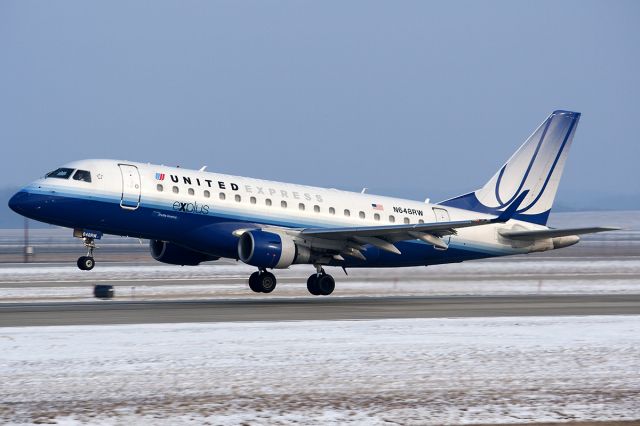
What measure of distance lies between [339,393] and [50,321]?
466 inches

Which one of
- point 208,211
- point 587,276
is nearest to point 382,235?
point 208,211

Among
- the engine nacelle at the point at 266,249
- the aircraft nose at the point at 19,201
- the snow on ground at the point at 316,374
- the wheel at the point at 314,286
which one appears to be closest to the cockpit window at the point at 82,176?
the aircraft nose at the point at 19,201

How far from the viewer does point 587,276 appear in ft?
161

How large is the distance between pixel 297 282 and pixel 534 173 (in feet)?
36.9

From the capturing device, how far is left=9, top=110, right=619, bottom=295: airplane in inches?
1326

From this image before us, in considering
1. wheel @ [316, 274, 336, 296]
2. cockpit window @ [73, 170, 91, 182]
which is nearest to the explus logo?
cockpit window @ [73, 170, 91, 182]

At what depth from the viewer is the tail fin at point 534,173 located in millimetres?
42219

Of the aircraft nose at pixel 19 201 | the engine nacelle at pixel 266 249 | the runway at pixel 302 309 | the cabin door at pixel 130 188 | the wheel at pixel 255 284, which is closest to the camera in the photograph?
the runway at pixel 302 309

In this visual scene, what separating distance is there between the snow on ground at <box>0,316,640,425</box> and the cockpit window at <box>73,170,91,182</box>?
12.0 metres

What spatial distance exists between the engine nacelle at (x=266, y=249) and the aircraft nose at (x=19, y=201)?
24.3 ft

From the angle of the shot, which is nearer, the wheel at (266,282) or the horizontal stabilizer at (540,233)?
the wheel at (266,282)

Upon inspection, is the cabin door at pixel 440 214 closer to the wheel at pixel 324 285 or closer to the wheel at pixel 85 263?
the wheel at pixel 324 285

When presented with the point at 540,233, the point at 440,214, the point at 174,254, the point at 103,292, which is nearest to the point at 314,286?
the point at 174,254

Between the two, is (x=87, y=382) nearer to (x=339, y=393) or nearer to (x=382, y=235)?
(x=339, y=393)
